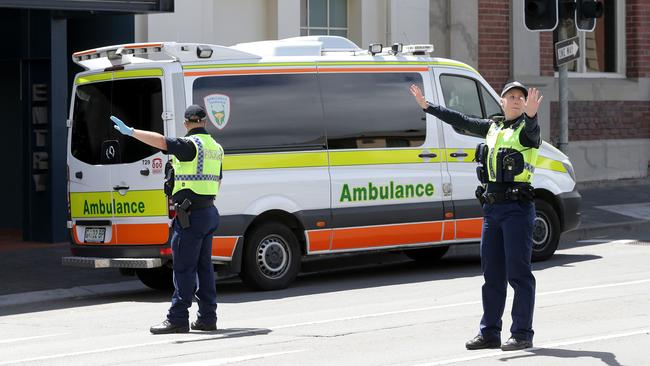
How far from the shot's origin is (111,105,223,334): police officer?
10.5 m

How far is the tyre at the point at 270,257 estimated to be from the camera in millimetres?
13148

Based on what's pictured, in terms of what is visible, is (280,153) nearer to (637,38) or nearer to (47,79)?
(47,79)

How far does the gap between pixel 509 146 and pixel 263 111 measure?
4577 mm

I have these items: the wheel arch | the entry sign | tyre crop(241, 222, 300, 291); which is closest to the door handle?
the wheel arch

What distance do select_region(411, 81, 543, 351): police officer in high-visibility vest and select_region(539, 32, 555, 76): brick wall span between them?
14085mm

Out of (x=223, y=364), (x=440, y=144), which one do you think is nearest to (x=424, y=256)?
(x=440, y=144)

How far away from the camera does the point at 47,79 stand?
17.5m

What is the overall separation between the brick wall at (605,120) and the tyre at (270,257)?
Answer: 10439mm

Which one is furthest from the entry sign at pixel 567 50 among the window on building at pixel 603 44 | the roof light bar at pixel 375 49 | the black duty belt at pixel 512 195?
the black duty belt at pixel 512 195

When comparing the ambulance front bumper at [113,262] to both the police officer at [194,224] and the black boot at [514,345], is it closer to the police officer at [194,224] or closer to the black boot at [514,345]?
the police officer at [194,224]

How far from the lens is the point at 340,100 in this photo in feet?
45.3

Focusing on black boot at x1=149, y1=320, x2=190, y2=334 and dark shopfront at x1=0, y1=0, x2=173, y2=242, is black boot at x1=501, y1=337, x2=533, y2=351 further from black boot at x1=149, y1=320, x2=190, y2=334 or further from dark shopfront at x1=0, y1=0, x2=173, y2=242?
dark shopfront at x1=0, y1=0, x2=173, y2=242

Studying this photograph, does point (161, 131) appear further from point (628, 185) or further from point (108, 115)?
point (628, 185)

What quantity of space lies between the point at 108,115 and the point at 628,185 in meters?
12.6
